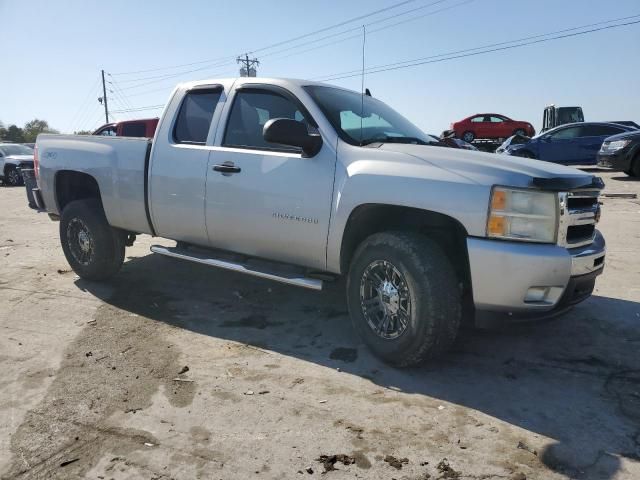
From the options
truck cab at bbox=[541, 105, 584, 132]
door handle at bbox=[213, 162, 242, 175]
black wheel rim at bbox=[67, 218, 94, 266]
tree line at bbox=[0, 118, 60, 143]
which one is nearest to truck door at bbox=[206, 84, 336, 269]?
door handle at bbox=[213, 162, 242, 175]

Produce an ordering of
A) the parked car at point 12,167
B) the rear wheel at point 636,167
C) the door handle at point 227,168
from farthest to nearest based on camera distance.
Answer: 1. the parked car at point 12,167
2. the rear wheel at point 636,167
3. the door handle at point 227,168

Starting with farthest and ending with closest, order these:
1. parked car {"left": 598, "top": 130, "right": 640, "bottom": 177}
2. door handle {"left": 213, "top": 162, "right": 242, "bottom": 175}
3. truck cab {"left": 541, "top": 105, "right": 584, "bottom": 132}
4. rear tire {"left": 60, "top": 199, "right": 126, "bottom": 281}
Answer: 1. truck cab {"left": 541, "top": 105, "right": 584, "bottom": 132}
2. parked car {"left": 598, "top": 130, "right": 640, "bottom": 177}
3. rear tire {"left": 60, "top": 199, "right": 126, "bottom": 281}
4. door handle {"left": 213, "top": 162, "right": 242, "bottom": 175}

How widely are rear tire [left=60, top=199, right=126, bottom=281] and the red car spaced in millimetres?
21460

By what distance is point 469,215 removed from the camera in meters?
3.08

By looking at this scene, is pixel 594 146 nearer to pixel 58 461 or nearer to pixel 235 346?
pixel 235 346

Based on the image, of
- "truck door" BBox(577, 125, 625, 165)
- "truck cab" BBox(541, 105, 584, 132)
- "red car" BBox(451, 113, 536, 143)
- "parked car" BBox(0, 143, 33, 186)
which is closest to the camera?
"truck door" BBox(577, 125, 625, 165)

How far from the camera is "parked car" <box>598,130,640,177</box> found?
13047 millimetres

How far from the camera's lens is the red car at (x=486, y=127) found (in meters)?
24.6

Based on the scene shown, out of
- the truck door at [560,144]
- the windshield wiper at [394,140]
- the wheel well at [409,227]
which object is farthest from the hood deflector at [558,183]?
the truck door at [560,144]

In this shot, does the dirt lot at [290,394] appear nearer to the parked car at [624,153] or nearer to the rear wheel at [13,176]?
the parked car at [624,153]

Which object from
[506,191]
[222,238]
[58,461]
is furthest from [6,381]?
[506,191]

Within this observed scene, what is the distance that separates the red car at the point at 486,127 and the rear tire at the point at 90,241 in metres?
21.5

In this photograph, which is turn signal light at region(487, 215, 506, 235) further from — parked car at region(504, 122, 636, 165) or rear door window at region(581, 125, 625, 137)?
rear door window at region(581, 125, 625, 137)

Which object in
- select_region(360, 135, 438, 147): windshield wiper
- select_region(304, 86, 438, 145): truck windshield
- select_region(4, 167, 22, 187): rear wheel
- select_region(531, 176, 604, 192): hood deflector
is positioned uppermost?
select_region(304, 86, 438, 145): truck windshield
